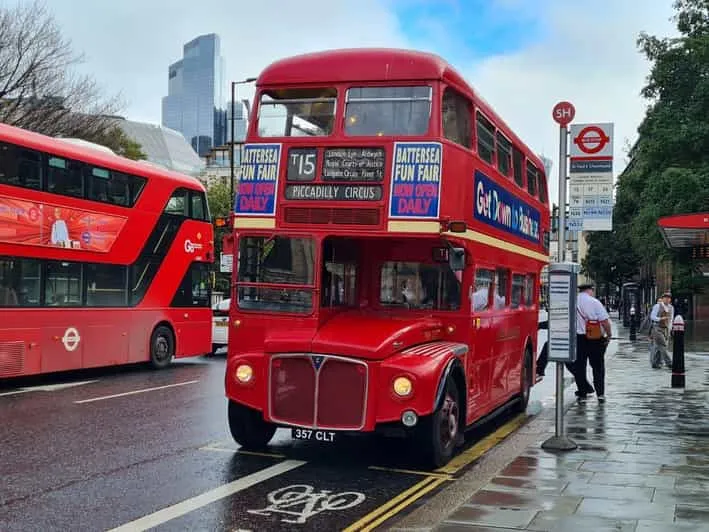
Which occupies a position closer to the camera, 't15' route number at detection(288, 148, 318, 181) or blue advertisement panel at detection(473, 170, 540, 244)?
't15' route number at detection(288, 148, 318, 181)

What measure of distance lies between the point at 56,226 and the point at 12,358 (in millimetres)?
2433

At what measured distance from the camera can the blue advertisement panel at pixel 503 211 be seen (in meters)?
10.0

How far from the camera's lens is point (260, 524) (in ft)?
21.1

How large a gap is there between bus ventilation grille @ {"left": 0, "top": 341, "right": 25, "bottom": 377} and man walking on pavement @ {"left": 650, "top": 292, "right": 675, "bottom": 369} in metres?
13.8

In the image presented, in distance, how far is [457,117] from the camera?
9.50 meters

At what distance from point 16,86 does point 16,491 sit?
26120mm

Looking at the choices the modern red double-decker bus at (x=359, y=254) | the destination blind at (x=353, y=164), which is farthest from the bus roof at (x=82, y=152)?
the destination blind at (x=353, y=164)

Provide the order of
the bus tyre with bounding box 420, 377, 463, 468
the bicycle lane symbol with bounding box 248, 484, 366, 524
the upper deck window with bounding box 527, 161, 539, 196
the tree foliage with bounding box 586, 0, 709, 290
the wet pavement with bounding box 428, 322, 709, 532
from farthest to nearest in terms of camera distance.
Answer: the tree foliage with bounding box 586, 0, 709, 290 < the upper deck window with bounding box 527, 161, 539, 196 < the bus tyre with bounding box 420, 377, 463, 468 < the bicycle lane symbol with bounding box 248, 484, 366, 524 < the wet pavement with bounding box 428, 322, 709, 532

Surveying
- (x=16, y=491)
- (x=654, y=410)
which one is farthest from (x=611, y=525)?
(x=654, y=410)

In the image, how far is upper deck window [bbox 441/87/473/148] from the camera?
9.16 m

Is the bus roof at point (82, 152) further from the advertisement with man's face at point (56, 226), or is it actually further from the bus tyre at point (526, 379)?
the bus tyre at point (526, 379)

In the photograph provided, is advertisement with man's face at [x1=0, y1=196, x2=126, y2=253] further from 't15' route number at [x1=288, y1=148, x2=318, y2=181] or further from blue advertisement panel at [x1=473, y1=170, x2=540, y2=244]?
blue advertisement panel at [x1=473, y1=170, x2=540, y2=244]

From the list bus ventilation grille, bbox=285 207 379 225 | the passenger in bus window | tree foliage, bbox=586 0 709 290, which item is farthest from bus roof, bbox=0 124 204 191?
tree foliage, bbox=586 0 709 290

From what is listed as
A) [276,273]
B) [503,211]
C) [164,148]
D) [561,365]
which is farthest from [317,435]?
[164,148]
